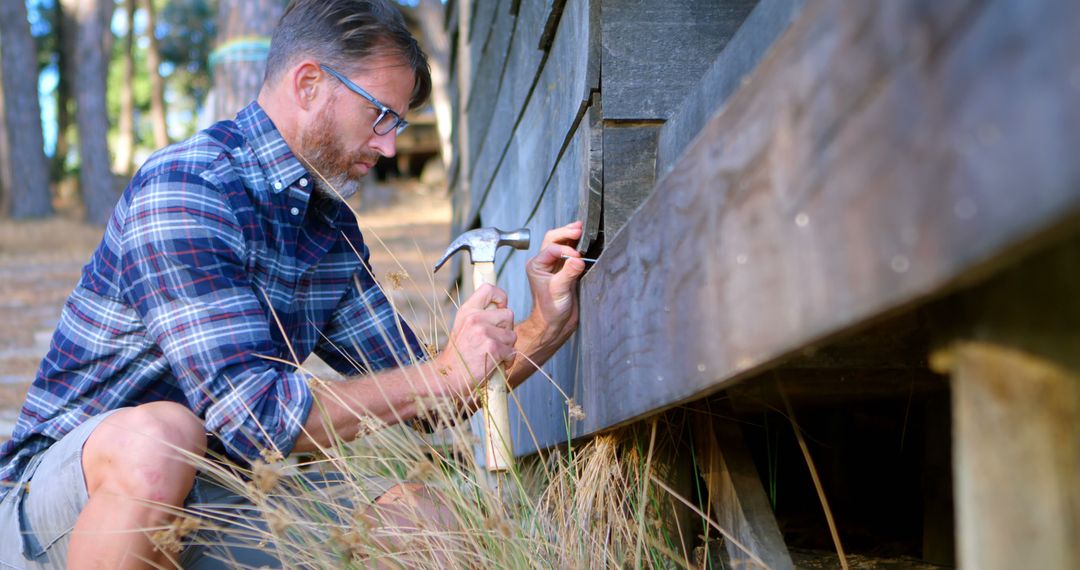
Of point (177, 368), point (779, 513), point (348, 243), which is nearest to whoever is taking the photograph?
point (177, 368)

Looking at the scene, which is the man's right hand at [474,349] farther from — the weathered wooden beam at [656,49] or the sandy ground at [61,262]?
the sandy ground at [61,262]

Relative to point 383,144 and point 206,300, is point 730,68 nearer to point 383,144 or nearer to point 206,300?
point 206,300

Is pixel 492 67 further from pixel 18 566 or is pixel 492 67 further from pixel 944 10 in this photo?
pixel 944 10

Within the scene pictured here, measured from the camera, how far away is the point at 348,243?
261cm

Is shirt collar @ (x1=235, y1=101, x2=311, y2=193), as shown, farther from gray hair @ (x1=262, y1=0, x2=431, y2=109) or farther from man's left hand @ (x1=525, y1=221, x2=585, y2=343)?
man's left hand @ (x1=525, y1=221, x2=585, y2=343)

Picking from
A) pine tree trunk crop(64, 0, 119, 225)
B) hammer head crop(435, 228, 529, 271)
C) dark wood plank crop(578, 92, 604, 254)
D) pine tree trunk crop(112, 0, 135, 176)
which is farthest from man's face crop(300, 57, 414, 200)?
pine tree trunk crop(112, 0, 135, 176)

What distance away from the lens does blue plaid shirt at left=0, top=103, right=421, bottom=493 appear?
76.5 inches

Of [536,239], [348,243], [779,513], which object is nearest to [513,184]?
[536,239]

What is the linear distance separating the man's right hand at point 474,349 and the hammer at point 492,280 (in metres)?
0.03

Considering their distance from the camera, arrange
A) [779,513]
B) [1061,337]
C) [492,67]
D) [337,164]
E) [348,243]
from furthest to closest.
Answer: [492,67]
[779,513]
[348,243]
[337,164]
[1061,337]

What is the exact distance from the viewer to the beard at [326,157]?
2.36 metres

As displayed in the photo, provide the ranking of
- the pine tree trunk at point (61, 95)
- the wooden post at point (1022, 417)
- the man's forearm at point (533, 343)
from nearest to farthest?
the wooden post at point (1022, 417)
the man's forearm at point (533, 343)
the pine tree trunk at point (61, 95)

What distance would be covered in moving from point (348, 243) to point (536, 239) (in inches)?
22.8

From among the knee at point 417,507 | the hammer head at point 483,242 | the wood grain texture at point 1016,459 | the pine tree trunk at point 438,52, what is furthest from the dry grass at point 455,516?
the pine tree trunk at point 438,52
